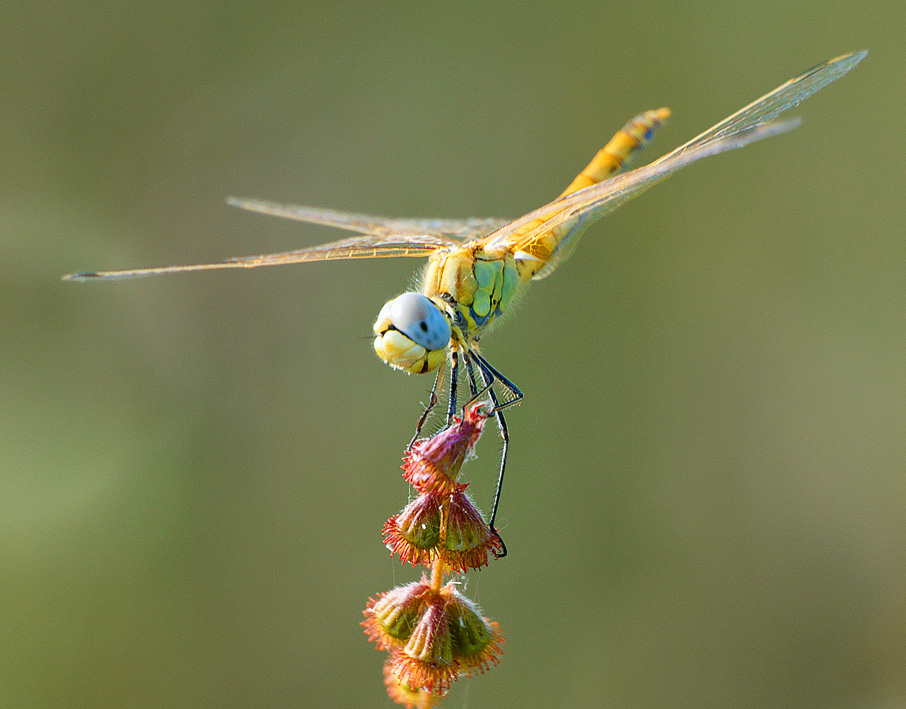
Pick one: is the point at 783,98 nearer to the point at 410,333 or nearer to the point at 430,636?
the point at 410,333

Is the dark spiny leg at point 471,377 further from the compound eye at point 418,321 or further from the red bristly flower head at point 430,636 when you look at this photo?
the red bristly flower head at point 430,636

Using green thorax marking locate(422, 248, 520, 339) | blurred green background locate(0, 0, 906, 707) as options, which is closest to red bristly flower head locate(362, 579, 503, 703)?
green thorax marking locate(422, 248, 520, 339)

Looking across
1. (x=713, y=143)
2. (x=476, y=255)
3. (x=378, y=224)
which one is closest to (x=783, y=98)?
(x=713, y=143)

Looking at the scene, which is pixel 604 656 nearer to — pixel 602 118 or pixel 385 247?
pixel 385 247

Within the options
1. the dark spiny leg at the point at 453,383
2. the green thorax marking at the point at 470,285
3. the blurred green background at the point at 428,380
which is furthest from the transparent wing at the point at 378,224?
the blurred green background at the point at 428,380

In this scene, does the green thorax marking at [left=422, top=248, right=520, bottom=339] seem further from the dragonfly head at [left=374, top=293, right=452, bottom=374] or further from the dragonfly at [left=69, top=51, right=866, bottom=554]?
the dragonfly head at [left=374, top=293, right=452, bottom=374]

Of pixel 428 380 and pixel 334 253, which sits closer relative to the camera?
pixel 334 253

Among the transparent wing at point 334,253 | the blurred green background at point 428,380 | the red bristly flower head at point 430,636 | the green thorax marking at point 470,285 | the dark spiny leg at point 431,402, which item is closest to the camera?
the red bristly flower head at point 430,636
